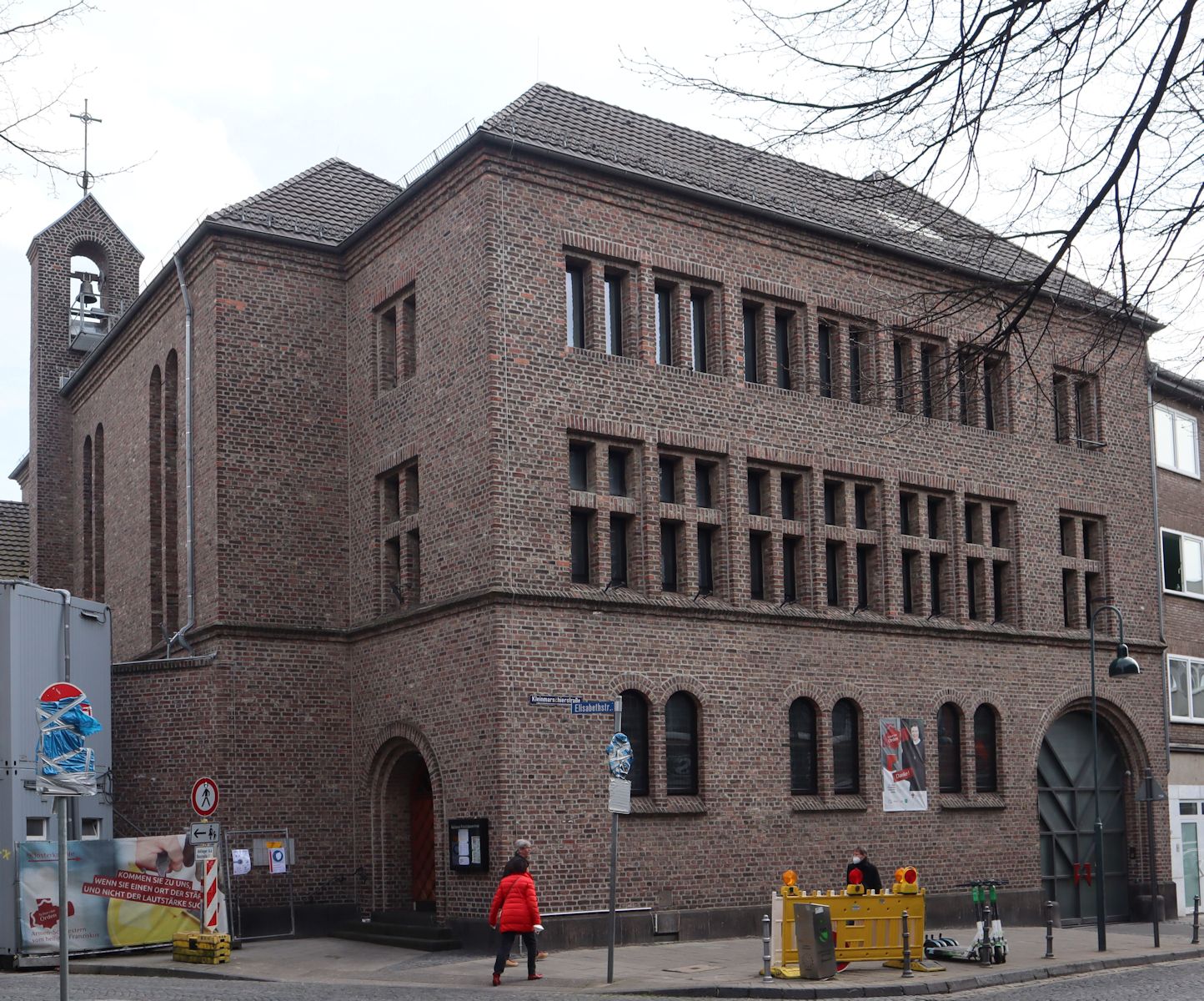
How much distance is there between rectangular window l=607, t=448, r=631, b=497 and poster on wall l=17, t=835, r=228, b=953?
8.66 metres

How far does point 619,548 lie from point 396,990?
28.8 ft

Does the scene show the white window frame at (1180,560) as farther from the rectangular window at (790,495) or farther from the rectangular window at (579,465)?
the rectangular window at (579,465)

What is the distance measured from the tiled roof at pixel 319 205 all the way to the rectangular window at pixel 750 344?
7359mm

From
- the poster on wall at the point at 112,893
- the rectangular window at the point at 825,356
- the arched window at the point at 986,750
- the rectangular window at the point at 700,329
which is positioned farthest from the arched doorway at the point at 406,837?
the arched window at the point at 986,750

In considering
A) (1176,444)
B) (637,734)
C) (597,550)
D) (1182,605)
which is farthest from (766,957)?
(1176,444)

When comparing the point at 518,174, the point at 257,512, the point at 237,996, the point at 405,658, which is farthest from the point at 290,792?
the point at 518,174

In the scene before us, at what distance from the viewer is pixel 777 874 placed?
2555 cm

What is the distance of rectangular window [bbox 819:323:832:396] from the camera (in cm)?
2800

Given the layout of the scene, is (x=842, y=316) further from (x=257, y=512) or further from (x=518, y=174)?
(x=257, y=512)

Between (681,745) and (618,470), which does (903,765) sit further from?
(618,470)

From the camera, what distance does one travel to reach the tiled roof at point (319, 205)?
28.4m

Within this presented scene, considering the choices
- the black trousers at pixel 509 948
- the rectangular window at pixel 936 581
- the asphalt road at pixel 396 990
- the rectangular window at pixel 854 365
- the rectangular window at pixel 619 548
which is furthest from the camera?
the rectangular window at pixel 936 581

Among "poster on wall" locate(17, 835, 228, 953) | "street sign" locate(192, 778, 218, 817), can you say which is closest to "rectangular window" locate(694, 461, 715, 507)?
"street sign" locate(192, 778, 218, 817)

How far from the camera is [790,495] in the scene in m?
27.6
